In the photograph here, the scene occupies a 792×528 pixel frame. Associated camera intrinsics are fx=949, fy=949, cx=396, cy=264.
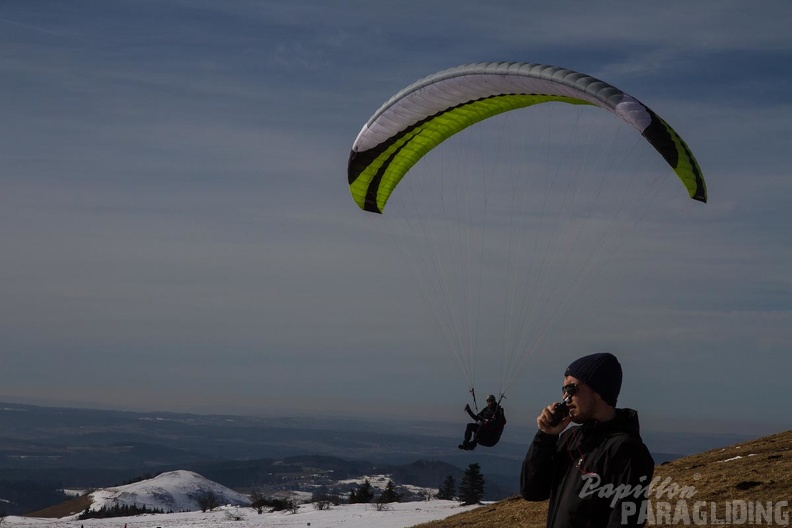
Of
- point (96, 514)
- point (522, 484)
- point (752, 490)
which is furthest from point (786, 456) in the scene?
point (96, 514)

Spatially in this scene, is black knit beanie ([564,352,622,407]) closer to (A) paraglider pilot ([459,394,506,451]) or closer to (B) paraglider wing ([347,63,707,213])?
(B) paraglider wing ([347,63,707,213])

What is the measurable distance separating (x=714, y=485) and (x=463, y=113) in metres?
9.23

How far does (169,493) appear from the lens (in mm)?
165625

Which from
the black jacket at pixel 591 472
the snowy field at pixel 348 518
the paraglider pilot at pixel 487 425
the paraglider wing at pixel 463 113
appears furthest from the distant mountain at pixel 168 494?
the black jacket at pixel 591 472

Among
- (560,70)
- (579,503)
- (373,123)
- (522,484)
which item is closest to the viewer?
(579,503)

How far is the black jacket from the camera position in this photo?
17.5 ft

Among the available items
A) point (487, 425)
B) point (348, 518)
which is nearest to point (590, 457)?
point (487, 425)

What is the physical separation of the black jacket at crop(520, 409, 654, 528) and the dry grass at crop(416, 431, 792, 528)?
916 cm

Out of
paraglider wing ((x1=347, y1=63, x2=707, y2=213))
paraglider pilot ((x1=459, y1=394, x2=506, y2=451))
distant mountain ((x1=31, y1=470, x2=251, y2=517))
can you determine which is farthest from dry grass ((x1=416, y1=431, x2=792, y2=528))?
distant mountain ((x1=31, y1=470, x2=251, y2=517))

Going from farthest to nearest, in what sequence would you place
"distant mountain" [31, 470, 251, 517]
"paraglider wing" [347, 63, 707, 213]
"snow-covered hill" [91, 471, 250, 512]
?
"snow-covered hill" [91, 471, 250, 512]
"distant mountain" [31, 470, 251, 517]
"paraglider wing" [347, 63, 707, 213]

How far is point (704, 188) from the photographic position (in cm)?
1667

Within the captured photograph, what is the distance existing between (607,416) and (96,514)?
10142 cm

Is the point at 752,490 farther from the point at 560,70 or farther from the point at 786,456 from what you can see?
the point at 560,70

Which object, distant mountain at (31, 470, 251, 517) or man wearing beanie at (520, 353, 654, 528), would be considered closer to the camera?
man wearing beanie at (520, 353, 654, 528)
